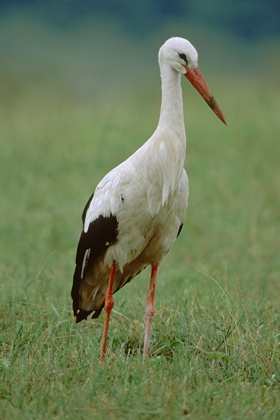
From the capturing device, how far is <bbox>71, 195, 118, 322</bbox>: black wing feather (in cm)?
420

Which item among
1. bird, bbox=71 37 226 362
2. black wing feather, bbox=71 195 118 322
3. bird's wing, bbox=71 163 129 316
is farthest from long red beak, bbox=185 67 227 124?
black wing feather, bbox=71 195 118 322

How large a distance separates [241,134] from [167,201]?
665cm

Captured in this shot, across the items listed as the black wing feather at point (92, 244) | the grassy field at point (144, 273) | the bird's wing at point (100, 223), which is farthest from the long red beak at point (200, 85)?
the grassy field at point (144, 273)

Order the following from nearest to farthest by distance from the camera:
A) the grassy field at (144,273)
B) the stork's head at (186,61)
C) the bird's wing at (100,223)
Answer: the grassy field at (144,273) → the stork's head at (186,61) → the bird's wing at (100,223)

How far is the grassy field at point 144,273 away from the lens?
3.38m

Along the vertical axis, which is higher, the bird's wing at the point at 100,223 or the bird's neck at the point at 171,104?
the bird's neck at the point at 171,104

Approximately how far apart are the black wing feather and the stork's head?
32.7 inches

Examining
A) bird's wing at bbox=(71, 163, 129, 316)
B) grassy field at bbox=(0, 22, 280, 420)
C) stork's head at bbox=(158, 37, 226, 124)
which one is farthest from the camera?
bird's wing at bbox=(71, 163, 129, 316)

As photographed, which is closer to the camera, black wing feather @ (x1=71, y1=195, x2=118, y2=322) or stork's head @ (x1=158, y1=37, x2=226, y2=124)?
stork's head @ (x1=158, y1=37, x2=226, y2=124)

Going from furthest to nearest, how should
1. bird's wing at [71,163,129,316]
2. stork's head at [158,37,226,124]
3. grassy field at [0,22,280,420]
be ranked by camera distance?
bird's wing at [71,163,129,316], stork's head at [158,37,226,124], grassy field at [0,22,280,420]

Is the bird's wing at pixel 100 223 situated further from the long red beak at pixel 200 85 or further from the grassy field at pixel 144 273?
the long red beak at pixel 200 85

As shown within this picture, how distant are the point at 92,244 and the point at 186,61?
1.17 m

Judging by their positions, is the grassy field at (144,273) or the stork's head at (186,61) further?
the stork's head at (186,61)

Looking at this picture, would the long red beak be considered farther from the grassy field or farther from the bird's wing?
the grassy field
